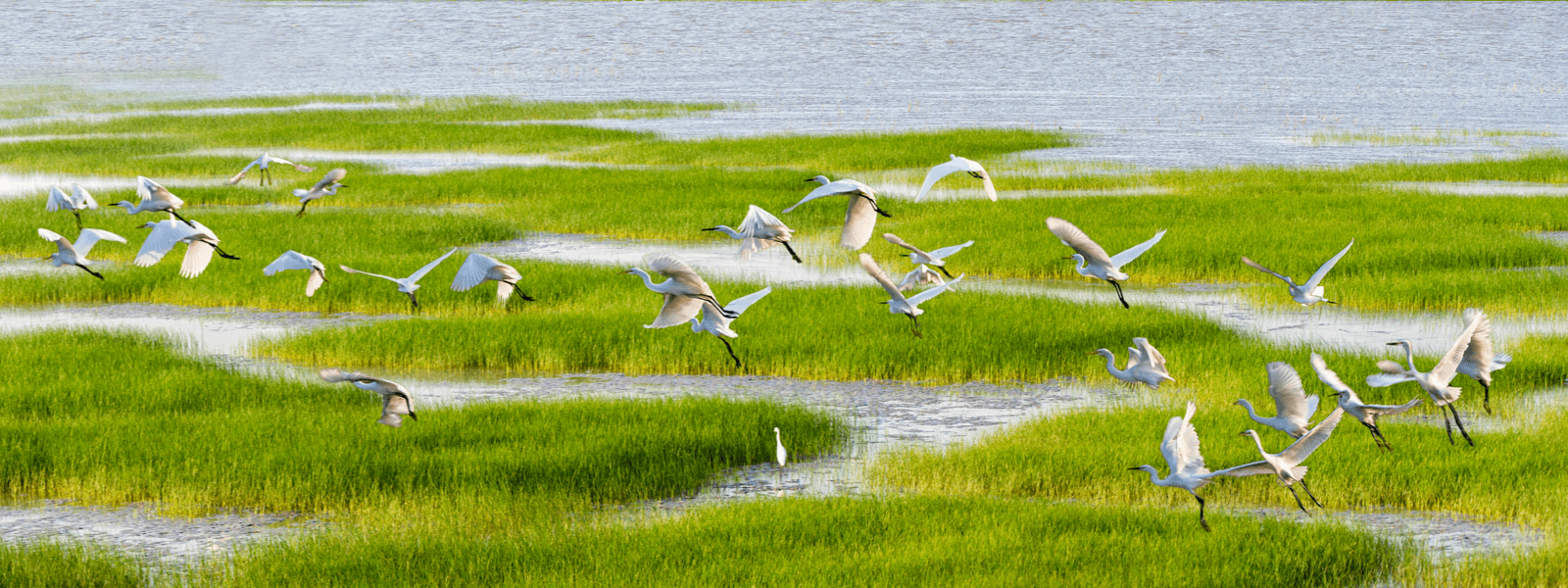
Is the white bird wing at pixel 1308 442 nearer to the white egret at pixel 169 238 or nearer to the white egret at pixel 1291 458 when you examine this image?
the white egret at pixel 1291 458

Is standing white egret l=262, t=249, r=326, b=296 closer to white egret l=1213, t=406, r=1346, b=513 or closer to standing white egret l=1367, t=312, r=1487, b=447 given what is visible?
white egret l=1213, t=406, r=1346, b=513

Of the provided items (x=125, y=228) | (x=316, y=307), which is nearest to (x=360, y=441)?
(x=316, y=307)

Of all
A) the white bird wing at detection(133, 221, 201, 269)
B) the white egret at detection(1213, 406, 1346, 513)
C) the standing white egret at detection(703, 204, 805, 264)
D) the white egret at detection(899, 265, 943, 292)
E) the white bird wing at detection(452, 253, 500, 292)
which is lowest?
the white egret at detection(899, 265, 943, 292)

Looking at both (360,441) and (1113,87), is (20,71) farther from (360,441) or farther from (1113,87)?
(360,441)

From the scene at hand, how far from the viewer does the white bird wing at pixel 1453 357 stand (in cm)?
857

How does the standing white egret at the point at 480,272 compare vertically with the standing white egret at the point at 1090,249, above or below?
below

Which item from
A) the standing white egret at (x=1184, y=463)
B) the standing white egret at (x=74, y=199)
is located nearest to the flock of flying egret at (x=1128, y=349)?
the standing white egret at (x=1184, y=463)

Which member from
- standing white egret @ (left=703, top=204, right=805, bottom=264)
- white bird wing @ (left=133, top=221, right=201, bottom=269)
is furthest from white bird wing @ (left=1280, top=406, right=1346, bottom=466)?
white bird wing @ (left=133, top=221, right=201, bottom=269)

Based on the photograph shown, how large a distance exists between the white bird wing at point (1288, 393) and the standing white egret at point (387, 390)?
4.86 meters

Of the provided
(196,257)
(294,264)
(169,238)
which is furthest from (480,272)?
(196,257)

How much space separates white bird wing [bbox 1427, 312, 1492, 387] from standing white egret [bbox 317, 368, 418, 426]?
577cm

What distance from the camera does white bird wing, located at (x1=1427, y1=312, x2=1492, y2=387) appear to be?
857 centimetres

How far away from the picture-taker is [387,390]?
10258 mm

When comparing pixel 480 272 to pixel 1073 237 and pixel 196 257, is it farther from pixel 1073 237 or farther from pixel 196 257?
pixel 1073 237
